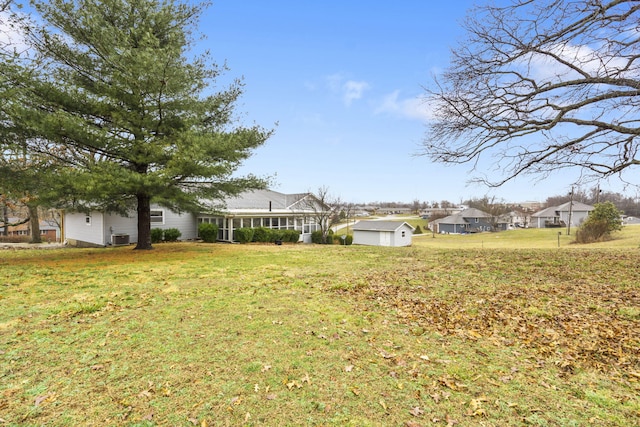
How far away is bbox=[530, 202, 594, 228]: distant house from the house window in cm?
5957

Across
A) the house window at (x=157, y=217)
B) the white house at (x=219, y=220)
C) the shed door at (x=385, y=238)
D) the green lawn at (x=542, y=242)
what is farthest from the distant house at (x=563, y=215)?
the house window at (x=157, y=217)

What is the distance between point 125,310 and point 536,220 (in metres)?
80.2

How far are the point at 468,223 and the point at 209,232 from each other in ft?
185

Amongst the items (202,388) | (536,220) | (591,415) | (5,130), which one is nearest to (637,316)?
(591,415)

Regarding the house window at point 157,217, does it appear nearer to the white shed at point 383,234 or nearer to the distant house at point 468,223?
the white shed at point 383,234

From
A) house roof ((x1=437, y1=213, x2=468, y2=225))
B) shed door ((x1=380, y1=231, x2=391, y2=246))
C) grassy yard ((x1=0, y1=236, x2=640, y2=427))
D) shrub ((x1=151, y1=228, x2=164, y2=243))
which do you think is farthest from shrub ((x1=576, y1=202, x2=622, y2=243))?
house roof ((x1=437, y1=213, x2=468, y2=225))

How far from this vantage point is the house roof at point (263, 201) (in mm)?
22750

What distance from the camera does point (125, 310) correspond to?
18.2 feet

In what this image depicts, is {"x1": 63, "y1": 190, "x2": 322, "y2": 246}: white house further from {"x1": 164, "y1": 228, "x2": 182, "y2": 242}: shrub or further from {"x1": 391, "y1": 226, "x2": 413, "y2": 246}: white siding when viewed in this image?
{"x1": 391, "y1": 226, "x2": 413, "y2": 246}: white siding

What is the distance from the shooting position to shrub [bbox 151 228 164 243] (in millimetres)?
19153

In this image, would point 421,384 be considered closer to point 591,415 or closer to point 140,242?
point 591,415

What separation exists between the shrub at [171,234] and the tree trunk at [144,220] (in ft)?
17.6

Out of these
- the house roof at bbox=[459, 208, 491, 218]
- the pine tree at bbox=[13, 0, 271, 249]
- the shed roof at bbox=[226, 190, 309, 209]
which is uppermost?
the pine tree at bbox=[13, 0, 271, 249]

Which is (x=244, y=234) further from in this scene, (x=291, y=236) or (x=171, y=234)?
(x=171, y=234)
